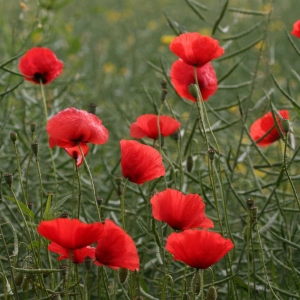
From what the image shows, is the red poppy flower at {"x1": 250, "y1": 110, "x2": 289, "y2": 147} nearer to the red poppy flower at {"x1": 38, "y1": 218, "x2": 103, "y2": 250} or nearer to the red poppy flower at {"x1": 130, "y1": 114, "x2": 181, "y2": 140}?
the red poppy flower at {"x1": 130, "y1": 114, "x2": 181, "y2": 140}

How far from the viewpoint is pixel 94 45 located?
3.75 m

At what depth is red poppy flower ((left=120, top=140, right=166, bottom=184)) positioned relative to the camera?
1.02m

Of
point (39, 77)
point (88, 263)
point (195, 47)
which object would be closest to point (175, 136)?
point (195, 47)

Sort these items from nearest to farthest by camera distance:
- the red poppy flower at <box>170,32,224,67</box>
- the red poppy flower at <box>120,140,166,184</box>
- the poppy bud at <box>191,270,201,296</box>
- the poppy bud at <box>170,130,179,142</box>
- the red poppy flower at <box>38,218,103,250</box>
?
the red poppy flower at <box>38,218,103,250</box> → the poppy bud at <box>191,270,201,296</box> → the red poppy flower at <box>120,140,166,184</box> → the red poppy flower at <box>170,32,224,67</box> → the poppy bud at <box>170,130,179,142</box>

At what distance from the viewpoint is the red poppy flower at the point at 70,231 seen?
2.62ft

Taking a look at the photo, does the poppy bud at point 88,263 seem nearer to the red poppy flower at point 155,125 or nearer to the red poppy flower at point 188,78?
the red poppy flower at point 155,125

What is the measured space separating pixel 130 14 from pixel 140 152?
10.8ft

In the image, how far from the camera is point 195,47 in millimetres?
1159

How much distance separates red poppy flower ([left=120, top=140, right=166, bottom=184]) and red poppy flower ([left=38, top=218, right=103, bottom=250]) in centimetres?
22

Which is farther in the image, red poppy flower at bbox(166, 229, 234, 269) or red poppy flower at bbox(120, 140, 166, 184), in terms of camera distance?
red poppy flower at bbox(120, 140, 166, 184)

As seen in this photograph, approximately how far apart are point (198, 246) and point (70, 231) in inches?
6.2

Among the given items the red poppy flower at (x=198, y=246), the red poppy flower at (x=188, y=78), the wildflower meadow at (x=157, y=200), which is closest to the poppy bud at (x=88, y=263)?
the wildflower meadow at (x=157, y=200)

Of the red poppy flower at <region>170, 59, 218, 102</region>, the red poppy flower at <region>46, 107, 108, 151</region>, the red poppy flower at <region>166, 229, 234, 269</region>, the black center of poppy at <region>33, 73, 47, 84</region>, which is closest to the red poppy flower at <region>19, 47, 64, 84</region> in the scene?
the black center of poppy at <region>33, 73, 47, 84</region>

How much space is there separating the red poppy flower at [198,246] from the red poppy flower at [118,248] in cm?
5
